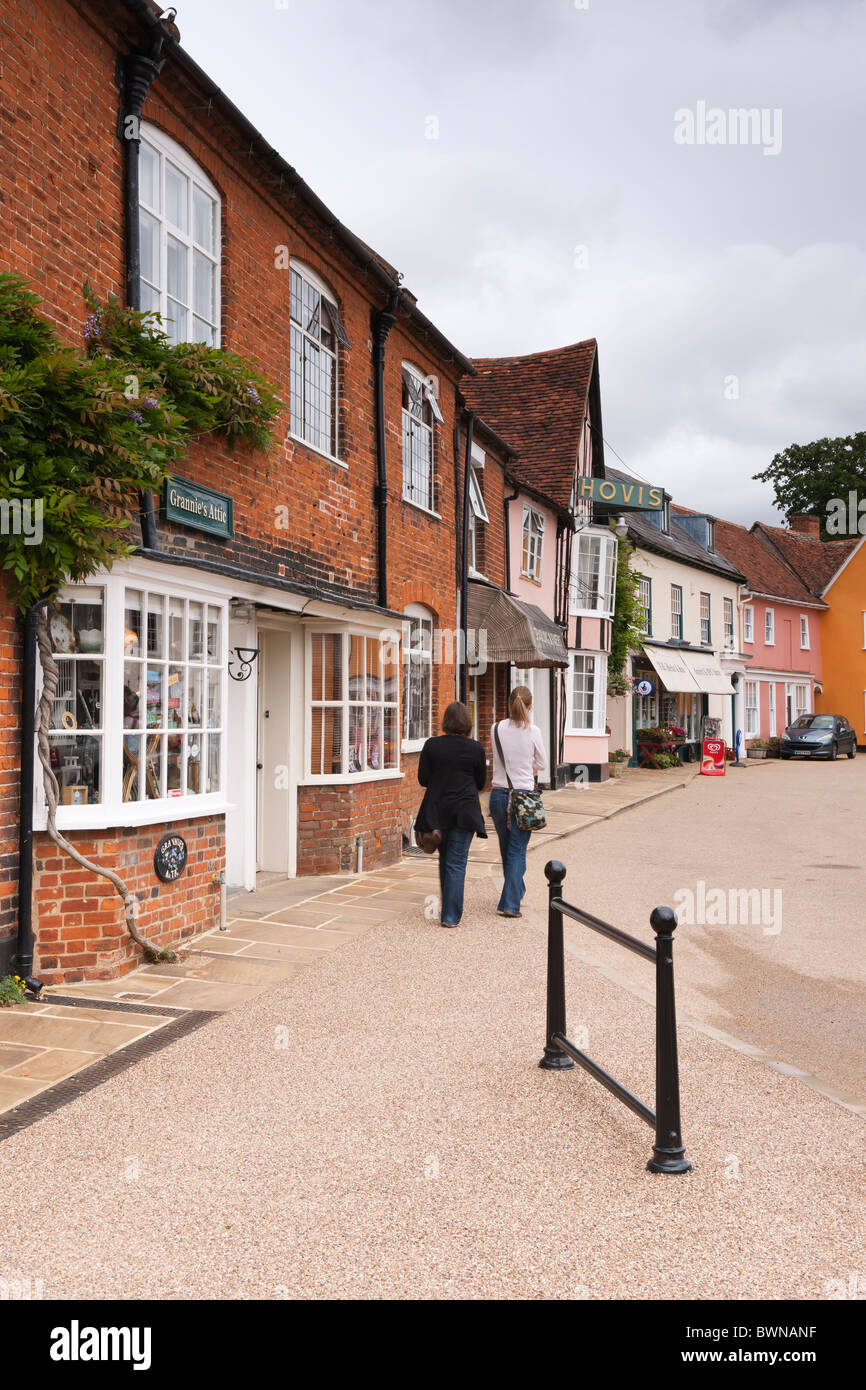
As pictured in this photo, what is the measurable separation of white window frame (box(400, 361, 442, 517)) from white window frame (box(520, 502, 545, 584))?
5.84 meters

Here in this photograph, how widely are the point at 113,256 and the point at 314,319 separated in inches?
140

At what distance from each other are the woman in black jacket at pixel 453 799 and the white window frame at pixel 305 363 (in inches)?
123

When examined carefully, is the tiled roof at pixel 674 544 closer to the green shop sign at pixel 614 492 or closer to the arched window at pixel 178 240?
the green shop sign at pixel 614 492

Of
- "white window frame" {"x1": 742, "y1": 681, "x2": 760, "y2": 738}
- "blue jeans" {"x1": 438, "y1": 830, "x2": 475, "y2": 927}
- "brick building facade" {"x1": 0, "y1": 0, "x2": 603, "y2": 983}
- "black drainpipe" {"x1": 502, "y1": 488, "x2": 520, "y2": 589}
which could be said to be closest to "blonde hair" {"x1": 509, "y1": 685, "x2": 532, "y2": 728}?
"blue jeans" {"x1": 438, "y1": 830, "x2": 475, "y2": 927}

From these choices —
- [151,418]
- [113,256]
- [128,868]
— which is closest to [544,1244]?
[128,868]

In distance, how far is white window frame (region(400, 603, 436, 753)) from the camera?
42.9ft

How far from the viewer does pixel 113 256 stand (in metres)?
6.97

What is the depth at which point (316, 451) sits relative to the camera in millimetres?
10117

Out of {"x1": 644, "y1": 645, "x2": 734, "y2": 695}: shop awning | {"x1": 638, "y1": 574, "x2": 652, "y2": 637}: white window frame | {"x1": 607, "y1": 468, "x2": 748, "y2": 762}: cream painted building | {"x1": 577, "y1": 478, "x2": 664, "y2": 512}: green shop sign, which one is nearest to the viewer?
{"x1": 577, "y1": 478, "x2": 664, "y2": 512}: green shop sign

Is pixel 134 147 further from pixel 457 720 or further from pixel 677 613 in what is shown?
pixel 677 613

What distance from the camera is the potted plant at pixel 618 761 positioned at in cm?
2592

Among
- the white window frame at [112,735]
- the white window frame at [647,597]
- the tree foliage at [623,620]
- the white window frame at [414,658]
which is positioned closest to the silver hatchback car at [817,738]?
the white window frame at [647,597]

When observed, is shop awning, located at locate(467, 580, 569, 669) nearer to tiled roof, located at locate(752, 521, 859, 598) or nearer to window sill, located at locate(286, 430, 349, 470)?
window sill, located at locate(286, 430, 349, 470)
